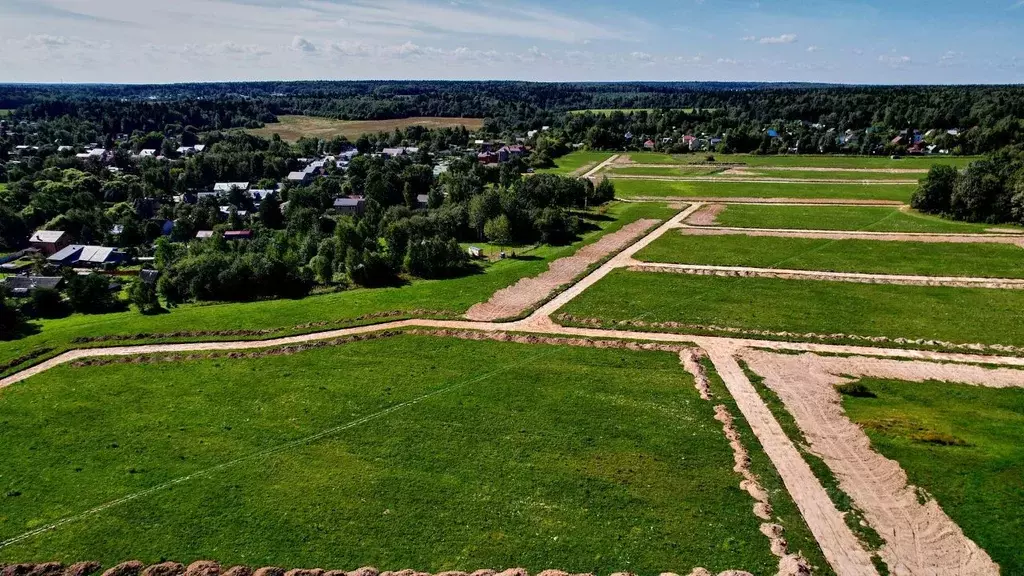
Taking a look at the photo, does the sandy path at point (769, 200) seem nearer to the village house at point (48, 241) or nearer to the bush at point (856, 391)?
the bush at point (856, 391)

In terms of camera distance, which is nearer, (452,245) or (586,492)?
(586,492)

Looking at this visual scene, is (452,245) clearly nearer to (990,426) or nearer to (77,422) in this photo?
(77,422)

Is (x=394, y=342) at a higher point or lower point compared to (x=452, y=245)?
lower

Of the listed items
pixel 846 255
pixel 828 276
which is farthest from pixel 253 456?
pixel 846 255

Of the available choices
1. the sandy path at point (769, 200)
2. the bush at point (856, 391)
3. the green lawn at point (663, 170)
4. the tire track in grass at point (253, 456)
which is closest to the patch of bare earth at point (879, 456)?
the bush at point (856, 391)

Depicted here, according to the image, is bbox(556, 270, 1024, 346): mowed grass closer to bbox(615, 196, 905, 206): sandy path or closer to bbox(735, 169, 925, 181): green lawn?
bbox(615, 196, 905, 206): sandy path

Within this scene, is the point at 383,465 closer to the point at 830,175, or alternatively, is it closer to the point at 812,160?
the point at 830,175

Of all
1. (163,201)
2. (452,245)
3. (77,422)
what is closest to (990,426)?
(452,245)
